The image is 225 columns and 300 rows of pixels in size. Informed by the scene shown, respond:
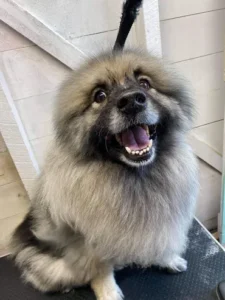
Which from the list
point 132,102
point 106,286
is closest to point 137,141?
point 132,102

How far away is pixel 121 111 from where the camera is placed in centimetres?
63

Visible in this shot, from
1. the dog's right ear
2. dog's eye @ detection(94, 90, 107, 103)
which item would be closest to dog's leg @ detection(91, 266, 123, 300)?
dog's eye @ detection(94, 90, 107, 103)

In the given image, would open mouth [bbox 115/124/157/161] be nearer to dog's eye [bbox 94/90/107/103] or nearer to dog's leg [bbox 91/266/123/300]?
dog's eye [bbox 94/90/107/103]

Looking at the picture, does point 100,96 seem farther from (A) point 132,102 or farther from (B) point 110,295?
(B) point 110,295

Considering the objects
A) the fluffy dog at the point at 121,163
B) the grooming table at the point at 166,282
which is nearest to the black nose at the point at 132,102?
the fluffy dog at the point at 121,163

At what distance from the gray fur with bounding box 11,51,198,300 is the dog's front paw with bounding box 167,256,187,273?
0.59ft

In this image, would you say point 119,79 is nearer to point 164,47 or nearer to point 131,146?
point 131,146

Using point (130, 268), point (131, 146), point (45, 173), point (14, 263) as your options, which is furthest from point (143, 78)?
point (14, 263)

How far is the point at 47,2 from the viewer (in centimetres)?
95

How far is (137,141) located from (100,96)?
14 centimetres

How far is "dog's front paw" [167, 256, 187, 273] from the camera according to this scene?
98cm

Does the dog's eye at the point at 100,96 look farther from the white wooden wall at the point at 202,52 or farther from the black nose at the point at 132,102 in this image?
the white wooden wall at the point at 202,52

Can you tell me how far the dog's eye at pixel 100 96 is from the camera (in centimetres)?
70

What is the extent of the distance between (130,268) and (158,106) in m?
0.62
